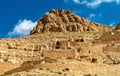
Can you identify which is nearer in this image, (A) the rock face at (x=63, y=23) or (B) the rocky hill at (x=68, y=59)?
(B) the rocky hill at (x=68, y=59)

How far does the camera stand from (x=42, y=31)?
11794 centimetres

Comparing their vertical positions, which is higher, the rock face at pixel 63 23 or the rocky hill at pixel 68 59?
the rock face at pixel 63 23

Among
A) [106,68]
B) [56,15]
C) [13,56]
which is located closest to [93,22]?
[56,15]

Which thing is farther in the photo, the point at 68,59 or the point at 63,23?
the point at 63,23

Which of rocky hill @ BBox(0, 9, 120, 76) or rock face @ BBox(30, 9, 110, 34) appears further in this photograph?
rock face @ BBox(30, 9, 110, 34)

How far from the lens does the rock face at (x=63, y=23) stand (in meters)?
115

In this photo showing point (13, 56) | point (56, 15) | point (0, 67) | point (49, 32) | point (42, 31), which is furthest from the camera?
point (56, 15)

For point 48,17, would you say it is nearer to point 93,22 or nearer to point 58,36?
point 93,22

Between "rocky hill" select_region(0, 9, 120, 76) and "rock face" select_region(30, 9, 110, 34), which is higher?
"rock face" select_region(30, 9, 110, 34)

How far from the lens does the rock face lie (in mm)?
114575

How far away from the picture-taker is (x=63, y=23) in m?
119

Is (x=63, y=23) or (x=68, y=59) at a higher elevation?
(x=63, y=23)

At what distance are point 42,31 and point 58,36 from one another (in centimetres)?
1960

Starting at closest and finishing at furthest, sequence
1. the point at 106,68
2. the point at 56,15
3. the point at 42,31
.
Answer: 1. the point at 106,68
2. the point at 42,31
3. the point at 56,15
